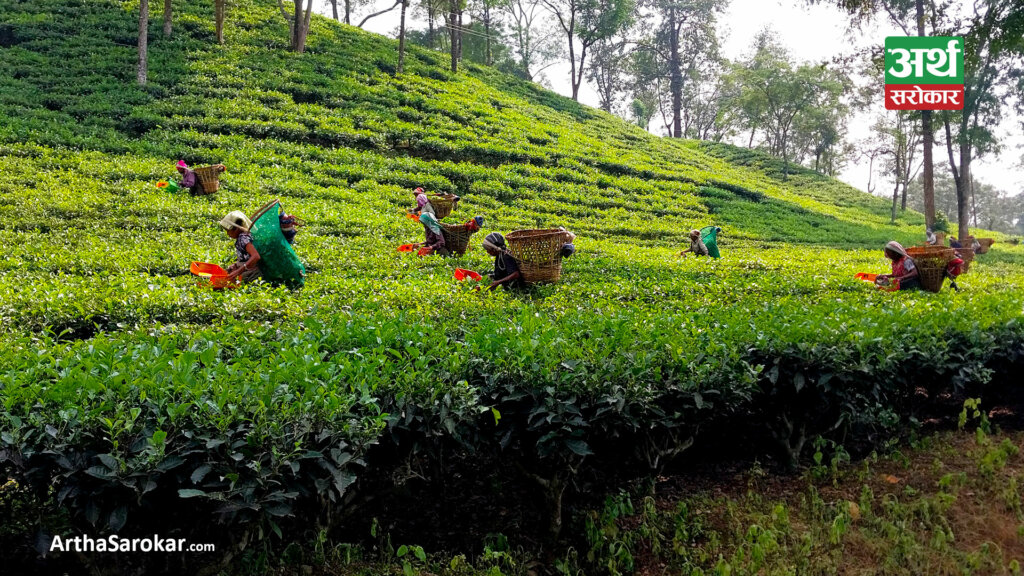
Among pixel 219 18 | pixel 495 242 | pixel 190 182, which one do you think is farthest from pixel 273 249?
pixel 219 18

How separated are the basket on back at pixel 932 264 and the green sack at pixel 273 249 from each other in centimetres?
825

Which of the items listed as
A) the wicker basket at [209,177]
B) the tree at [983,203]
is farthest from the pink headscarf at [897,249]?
the tree at [983,203]

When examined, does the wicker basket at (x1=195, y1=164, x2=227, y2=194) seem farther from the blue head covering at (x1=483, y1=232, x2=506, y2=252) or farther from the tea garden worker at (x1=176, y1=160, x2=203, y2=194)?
the blue head covering at (x1=483, y1=232, x2=506, y2=252)

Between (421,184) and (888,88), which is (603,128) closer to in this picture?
(888,88)

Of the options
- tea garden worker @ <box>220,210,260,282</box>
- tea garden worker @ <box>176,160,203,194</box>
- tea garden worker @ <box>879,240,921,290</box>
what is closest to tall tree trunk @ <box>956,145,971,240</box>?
tea garden worker @ <box>879,240,921,290</box>

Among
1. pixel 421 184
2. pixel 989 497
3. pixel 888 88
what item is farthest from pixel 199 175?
pixel 888 88

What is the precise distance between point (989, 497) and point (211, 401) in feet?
15.5

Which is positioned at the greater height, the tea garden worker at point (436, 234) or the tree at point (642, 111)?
the tree at point (642, 111)

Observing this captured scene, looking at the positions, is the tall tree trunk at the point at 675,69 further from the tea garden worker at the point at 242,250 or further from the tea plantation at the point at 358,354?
the tea garden worker at the point at 242,250

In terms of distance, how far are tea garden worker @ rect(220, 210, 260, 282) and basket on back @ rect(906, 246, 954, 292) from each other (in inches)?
340

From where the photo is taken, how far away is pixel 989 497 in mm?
3707

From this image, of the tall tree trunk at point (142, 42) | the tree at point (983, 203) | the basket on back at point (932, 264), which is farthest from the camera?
the tree at point (983, 203)

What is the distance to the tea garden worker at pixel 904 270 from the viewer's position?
7.84 metres

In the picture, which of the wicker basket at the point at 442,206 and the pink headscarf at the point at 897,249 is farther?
the wicker basket at the point at 442,206
